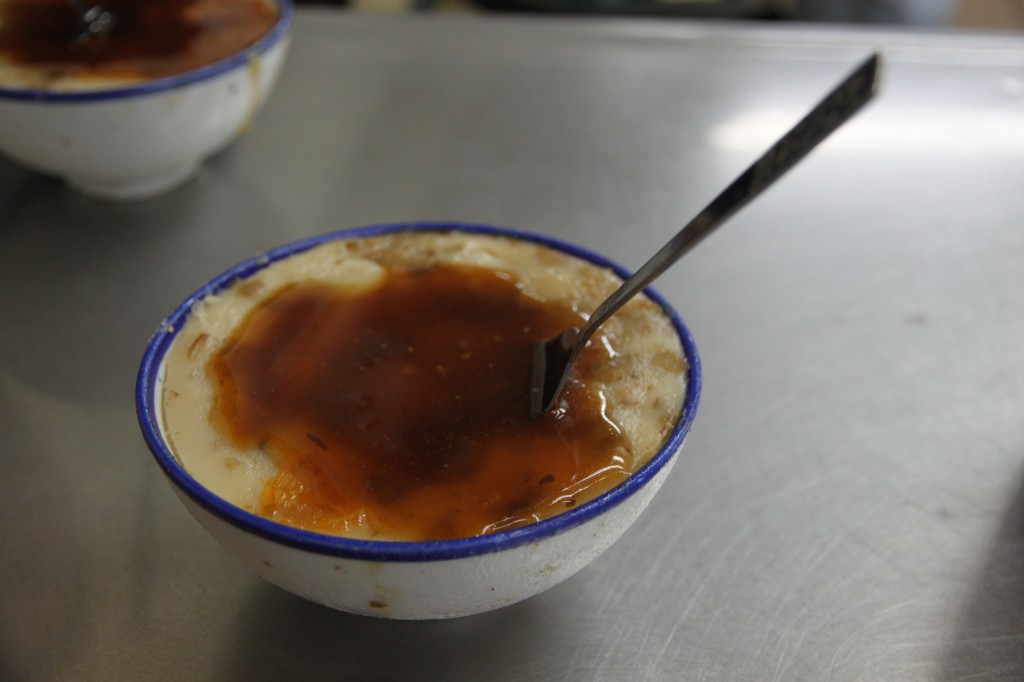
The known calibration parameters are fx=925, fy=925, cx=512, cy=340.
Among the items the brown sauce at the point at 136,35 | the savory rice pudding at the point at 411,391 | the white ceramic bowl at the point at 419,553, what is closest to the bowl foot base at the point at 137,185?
the brown sauce at the point at 136,35

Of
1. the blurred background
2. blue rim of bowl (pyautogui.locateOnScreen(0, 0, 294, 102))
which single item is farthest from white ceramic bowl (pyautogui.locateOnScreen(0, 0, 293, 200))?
the blurred background

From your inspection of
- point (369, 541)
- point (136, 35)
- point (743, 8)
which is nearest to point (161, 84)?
point (136, 35)

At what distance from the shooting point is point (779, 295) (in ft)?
3.74

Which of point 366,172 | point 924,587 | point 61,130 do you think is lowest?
point 924,587

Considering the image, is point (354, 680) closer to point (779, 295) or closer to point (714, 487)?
point (714, 487)

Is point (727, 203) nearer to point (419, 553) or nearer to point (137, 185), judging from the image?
point (419, 553)

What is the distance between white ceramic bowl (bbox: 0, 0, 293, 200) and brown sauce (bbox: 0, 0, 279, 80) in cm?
5

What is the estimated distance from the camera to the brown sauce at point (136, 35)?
1.13 metres

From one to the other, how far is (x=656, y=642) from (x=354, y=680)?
0.78ft

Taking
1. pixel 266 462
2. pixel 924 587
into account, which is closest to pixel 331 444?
pixel 266 462

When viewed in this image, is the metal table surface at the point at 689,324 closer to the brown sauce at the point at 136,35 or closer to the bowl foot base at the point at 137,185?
the bowl foot base at the point at 137,185

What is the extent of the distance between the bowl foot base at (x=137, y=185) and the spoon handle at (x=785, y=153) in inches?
33.0

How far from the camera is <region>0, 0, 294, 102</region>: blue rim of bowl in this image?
1016 millimetres

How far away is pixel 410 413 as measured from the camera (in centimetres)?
68
